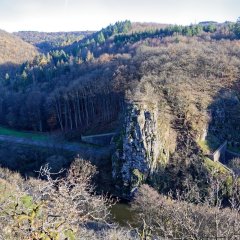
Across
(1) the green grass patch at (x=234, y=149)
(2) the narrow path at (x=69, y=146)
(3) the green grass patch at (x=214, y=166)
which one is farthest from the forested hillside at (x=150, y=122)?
(2) the narrow path at (x=69, y=146)

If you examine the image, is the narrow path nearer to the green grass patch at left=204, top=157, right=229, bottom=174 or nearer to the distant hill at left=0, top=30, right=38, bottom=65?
the green grass patch at left=204, top=157, right=229, bottom=174

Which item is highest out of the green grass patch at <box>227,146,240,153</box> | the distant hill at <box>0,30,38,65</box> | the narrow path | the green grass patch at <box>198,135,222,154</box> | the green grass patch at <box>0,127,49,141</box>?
the distant hill at <box>0,30,38,65</box>

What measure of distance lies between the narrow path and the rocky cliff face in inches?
122

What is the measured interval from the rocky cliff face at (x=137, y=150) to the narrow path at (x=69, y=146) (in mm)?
3103

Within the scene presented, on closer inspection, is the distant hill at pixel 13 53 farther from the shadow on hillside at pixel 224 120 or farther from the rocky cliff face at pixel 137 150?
the rocky cliff face at pixel 137 150

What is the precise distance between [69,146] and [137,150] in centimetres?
1093

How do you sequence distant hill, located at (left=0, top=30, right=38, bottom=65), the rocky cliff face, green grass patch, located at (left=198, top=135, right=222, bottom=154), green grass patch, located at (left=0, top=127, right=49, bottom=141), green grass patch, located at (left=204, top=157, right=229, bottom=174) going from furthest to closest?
1. distant hill, located at (left=0, top=30, right=38, bottom=65)
2. green grass patch, located at (left=0, top=127, right=49, bottom=141)
3. green grass patch, located at (left=198, top=135, right=222, bottom=154)
4. the rocky cliff face
5. green grass patch, located at (left=204, top=157, right=229, bottom=174)

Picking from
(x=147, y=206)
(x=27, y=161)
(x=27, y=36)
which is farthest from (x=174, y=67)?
(x=27, y=36)

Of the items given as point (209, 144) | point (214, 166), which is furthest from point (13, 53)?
point (214, 166)

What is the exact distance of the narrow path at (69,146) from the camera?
119 feet

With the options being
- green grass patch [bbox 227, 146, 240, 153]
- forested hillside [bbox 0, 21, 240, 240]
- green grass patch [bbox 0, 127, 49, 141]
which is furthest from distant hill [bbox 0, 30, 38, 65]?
green grass patch [bbox 227, 146, 240, 153]

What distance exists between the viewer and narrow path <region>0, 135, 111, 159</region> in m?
36.1

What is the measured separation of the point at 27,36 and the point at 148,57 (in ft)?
541

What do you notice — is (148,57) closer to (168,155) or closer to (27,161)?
(168,155)
